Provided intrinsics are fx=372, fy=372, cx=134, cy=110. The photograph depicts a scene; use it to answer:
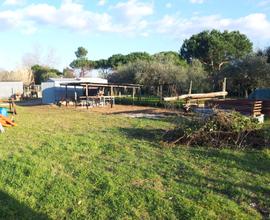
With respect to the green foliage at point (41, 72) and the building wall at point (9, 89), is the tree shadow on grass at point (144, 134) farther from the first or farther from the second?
the green foliage at point (41, 72)

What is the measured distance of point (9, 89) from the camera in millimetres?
49406

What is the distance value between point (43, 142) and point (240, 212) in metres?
6.56

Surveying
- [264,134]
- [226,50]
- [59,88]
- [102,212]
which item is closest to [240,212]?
[102,212]

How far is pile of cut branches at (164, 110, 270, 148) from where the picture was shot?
9492 millimetres

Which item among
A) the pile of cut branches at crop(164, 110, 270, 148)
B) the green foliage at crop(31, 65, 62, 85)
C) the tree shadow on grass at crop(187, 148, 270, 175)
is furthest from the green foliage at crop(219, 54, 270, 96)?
the green foliage at crop(31, 65, 62, 85)

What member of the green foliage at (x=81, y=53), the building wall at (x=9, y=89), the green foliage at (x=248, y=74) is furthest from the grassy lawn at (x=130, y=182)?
the green foliage at (x=81, y=53)

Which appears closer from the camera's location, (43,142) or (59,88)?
(43,142)

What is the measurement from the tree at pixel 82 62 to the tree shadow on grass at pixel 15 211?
69.7 m

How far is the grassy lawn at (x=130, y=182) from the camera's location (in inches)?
199

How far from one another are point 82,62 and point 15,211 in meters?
77.9

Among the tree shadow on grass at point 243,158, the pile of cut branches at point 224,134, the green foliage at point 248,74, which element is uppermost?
the green foliage at point 248,74

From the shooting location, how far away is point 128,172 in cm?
687

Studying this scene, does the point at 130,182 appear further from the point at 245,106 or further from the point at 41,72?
the point at 41,72

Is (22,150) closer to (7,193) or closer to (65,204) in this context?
(7,193)
